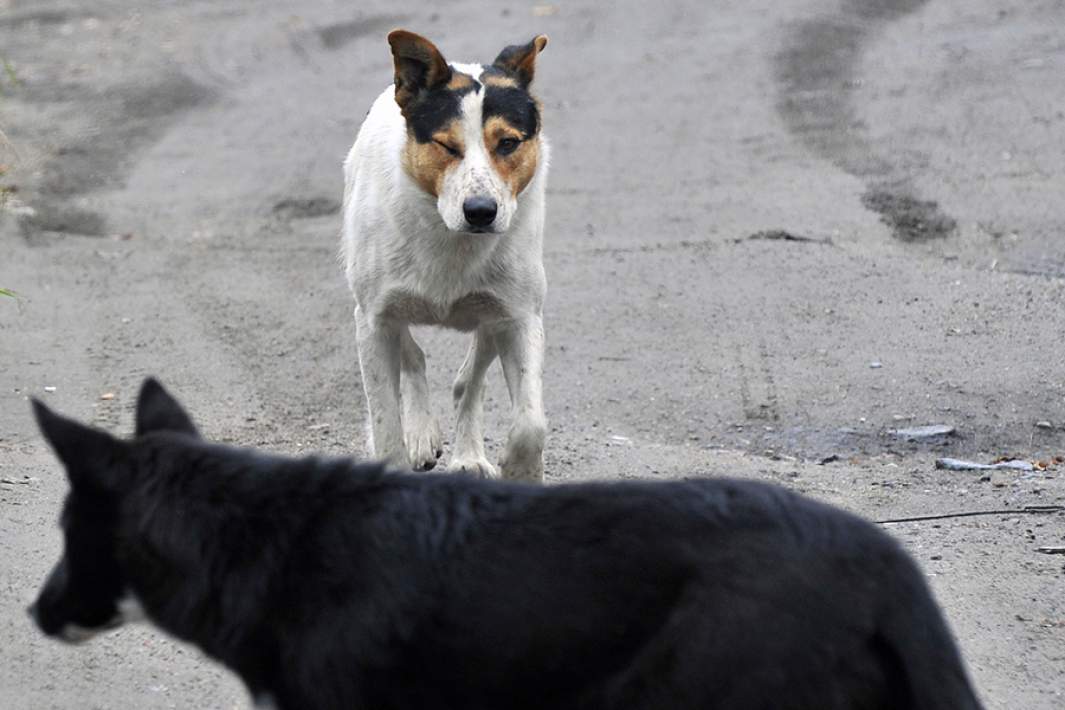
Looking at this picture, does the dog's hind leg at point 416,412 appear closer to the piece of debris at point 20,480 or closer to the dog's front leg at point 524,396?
the dog's front leg at point 524,396

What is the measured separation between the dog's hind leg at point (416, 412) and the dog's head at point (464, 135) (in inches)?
30.5

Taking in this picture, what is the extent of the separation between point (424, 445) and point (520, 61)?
164cm

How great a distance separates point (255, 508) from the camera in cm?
339

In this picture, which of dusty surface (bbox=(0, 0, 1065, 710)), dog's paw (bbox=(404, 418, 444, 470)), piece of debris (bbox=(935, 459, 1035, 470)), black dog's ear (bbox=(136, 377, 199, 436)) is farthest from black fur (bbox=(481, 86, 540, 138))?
black dog's ear (bbox=(136, 377, 199, 436))

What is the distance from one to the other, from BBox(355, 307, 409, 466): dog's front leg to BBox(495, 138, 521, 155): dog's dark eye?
0.85 m

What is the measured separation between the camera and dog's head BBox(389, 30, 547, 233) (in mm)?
5820

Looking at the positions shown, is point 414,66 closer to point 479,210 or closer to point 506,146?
point 506,146

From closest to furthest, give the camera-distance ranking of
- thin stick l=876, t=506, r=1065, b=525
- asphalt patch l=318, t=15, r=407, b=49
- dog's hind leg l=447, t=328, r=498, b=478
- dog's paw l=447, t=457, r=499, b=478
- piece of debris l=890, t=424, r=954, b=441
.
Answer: thin stick l=876, t=506, r=1065, b=525
dog's paw l=447, t=457, r=499, b=478
dog's hind leg l=447, t=328, r=498, b=478
piece of debris l=890, t=424, r=954, b=441
asphalt patch l=318, t=15, r=407, b=49

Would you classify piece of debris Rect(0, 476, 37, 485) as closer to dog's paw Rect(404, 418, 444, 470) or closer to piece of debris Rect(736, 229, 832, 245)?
dog's paw Rect(404, 418, 444, 470)

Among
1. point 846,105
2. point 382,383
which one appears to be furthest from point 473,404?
point 846,105

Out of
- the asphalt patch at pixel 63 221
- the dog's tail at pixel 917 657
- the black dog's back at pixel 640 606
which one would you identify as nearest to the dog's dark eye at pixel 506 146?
the black dog's back at pixel 640 606

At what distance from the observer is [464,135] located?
19.4 ft

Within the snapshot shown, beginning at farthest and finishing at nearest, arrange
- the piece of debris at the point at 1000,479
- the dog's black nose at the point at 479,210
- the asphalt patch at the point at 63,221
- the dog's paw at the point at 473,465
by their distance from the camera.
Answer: the asphalt patch at the point at 63,221, the dog's paw at the point at 473,465, the piece of debris at the point at 1000,479, the dog's black nose at the point at 479,210

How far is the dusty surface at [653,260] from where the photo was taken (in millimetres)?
6086
